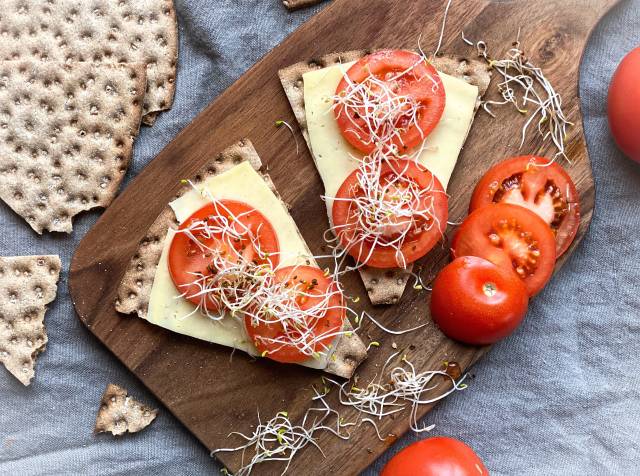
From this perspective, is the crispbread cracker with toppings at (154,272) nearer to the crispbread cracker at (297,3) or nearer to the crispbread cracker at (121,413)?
the crispbread cracker at (121,413)

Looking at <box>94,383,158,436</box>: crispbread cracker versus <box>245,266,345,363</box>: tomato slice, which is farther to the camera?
<box>94,383,158,436</box>: crispbread cracker

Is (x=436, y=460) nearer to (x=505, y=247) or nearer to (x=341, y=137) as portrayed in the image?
(x=505, y=247)

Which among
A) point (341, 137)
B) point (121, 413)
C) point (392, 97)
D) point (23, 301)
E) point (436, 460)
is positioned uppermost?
point (392, 97)

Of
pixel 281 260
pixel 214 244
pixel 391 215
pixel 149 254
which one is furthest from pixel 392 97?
pixel 149 254

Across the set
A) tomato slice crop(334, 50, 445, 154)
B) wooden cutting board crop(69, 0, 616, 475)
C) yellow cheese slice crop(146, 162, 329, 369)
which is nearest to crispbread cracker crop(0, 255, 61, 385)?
wooden cutting board crop(69, 0, 616, 475)

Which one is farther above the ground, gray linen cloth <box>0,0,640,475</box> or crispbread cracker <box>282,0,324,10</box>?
crispbread cracker <box>282,0,324,10</box>

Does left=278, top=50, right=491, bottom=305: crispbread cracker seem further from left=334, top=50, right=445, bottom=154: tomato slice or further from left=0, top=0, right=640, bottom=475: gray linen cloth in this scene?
left=0, top=0, right=640, bottom=475: gray linen cloth

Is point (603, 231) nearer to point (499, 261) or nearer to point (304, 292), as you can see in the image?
point (499, 261)
